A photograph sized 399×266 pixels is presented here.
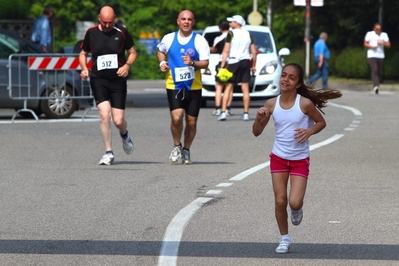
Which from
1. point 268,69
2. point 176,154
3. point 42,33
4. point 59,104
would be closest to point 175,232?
point 176,154

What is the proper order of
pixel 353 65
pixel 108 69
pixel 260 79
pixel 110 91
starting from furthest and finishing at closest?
pixel 353 65 → pixel 260 79 → pixel 110 91 → pixel 108 69

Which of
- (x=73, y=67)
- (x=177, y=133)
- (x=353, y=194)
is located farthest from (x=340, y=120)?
(x=353, y=194)

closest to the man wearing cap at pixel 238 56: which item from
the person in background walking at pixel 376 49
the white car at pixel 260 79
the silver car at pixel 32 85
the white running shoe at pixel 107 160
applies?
the silver car at pixel 32 85

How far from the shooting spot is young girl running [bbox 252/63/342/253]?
25.5ft

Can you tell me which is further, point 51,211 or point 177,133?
point 177,133

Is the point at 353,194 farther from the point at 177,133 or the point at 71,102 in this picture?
the point at 71,102

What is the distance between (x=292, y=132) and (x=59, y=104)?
14.4 m

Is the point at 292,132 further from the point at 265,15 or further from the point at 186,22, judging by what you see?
the point at 265,15

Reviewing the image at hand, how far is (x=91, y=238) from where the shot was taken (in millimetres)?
8188

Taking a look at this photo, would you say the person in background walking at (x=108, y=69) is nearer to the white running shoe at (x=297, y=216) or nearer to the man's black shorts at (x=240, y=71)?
the white running shoe at (x=297, y=216)

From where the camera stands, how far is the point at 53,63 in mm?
21203

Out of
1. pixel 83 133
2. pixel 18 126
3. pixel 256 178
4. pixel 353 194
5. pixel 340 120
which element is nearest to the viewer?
pixel 353 194

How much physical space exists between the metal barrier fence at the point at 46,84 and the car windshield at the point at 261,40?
17.6ft

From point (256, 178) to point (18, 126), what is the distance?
8444 mm
